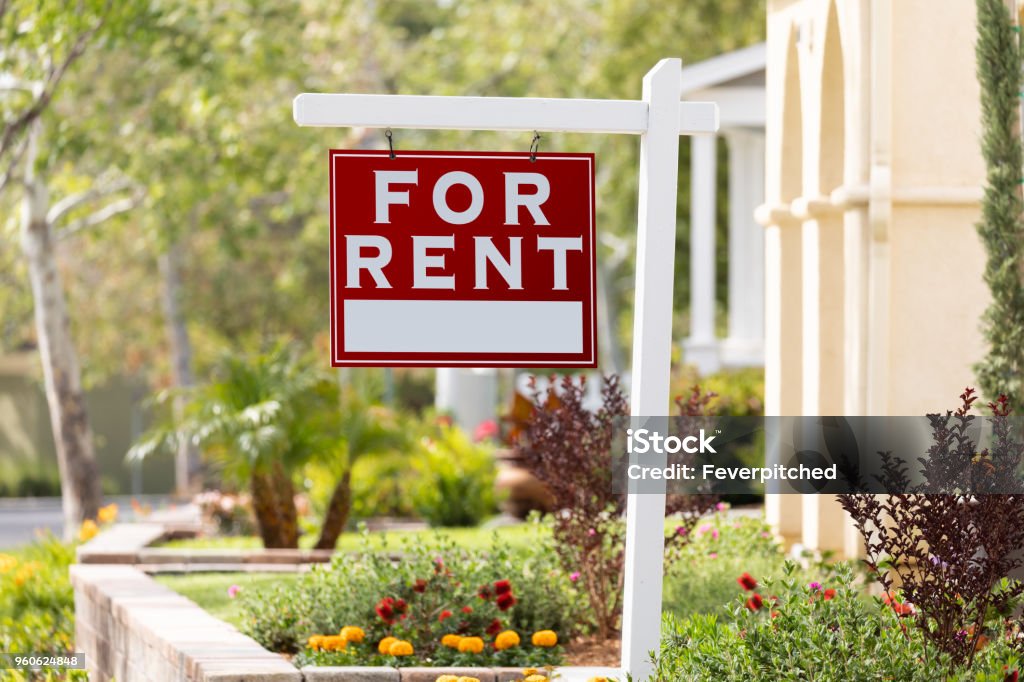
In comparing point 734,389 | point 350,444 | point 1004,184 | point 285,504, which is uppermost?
point 1004,184

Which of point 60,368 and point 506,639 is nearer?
point 506,639

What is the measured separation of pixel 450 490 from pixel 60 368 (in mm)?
5423

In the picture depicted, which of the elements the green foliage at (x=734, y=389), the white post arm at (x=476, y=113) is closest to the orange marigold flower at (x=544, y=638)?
the white post arm at (x=476, y=113)

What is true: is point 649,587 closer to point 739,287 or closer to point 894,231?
point 894,231

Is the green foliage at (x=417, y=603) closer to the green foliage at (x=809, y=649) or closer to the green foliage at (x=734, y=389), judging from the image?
the green foliage at (x=809, y=649)

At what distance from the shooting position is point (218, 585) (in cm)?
920

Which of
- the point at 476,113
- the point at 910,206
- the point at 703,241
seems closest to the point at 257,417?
the point at 910,206

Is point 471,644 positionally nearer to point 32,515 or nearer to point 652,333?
point 652,333

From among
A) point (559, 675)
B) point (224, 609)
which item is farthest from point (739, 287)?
point (559, 675)

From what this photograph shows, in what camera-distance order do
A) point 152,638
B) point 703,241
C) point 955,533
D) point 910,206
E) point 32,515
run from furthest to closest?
point 32,515, point 703,241, point 910,206, point 152,638, point 955,533

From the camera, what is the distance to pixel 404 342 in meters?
5.50

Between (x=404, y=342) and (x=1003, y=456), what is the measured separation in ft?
7.52

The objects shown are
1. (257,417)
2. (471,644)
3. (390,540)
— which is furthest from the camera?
(390,540)

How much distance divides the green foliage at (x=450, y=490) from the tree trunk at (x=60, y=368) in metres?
4.69
